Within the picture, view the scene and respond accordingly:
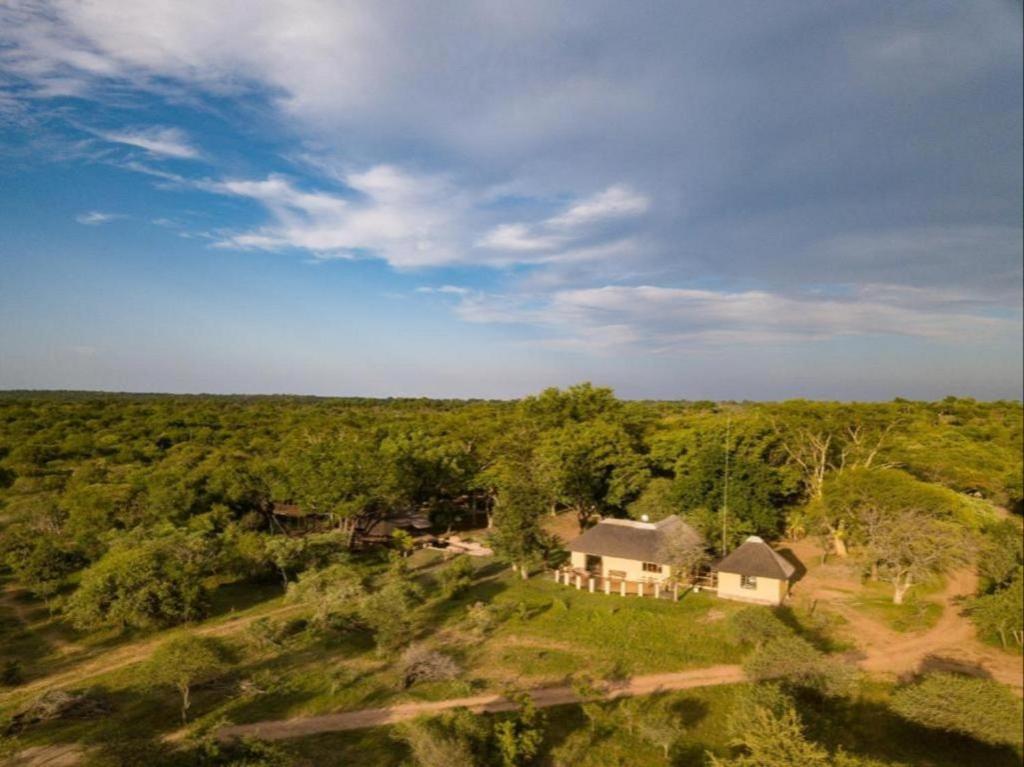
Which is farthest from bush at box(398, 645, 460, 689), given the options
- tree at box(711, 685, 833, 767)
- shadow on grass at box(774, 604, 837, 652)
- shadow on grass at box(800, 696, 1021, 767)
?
shadow on grass at box(774, 604, 837, 652)

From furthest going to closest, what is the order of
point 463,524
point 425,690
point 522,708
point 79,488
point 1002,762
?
point 463,524 < point 79,488 < point 425,690 < point 522,708 < point 1002,762

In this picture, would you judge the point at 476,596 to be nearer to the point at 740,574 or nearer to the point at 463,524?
the point at 740,574

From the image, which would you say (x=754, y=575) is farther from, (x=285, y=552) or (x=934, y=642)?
(x=285, y=552)

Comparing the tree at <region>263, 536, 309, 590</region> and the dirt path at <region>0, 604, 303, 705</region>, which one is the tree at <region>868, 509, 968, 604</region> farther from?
the dirt path at <region>0, 604, 303, 705</region>

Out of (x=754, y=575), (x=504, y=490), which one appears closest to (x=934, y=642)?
(x=754, y=575)

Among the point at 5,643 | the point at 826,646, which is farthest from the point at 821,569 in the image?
the point at 5,643

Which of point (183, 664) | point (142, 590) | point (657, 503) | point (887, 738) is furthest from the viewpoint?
point (657, 503)

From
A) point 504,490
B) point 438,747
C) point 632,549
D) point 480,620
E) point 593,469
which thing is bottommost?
point 480,620
